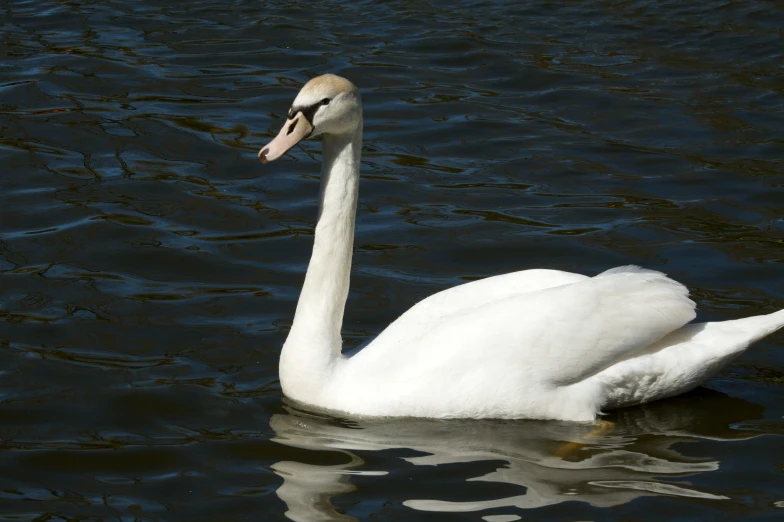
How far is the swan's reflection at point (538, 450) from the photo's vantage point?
534 cm

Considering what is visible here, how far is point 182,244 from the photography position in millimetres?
8383

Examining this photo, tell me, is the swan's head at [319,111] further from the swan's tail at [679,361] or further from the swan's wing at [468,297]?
the swan's tail at [679,361]

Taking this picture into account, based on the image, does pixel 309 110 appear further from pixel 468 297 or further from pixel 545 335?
pixel 545 335

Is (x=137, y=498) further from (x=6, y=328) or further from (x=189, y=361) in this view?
(x=6, y=328)

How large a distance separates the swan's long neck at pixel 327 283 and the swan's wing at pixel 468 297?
27cm

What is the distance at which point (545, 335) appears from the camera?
598 centimetres

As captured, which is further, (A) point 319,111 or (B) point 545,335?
(B) point 545,335

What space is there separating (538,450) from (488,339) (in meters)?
0.55

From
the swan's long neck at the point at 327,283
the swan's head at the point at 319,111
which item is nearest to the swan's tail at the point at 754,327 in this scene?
the swan's long neck at the point at 327,283

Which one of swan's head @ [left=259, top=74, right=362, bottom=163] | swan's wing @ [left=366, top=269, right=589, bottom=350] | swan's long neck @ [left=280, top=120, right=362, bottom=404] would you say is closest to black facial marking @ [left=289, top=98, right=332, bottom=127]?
swan's head @ [left=259, top=74, right=362, bottom=163]

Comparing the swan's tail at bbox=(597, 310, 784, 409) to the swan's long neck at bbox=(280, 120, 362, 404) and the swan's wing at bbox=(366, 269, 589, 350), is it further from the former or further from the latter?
the swan's long neck at bbox=(280, 120, 362, 404)

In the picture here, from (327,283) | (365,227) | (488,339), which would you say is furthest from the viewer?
(365,227)

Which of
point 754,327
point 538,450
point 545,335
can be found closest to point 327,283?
point 545,335

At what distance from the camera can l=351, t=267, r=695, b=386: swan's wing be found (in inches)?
234
